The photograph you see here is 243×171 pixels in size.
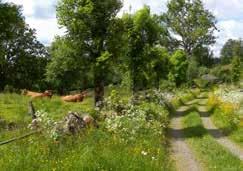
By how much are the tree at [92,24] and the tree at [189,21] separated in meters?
67.8

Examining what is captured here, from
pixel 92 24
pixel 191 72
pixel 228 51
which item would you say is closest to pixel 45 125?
pixel 92 24

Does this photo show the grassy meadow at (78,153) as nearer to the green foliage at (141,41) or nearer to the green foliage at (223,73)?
the green foliage at (141,41)

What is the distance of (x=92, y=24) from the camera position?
2720cm

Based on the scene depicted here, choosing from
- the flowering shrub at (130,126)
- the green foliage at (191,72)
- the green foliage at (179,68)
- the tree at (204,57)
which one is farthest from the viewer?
the tree at (204,57)

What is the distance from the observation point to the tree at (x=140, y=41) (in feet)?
116

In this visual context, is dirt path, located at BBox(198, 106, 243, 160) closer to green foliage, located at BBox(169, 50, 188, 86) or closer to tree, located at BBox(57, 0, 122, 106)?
tree, located at BBox(57, 0, 122, 106)

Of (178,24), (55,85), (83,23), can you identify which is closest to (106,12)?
(83,23)

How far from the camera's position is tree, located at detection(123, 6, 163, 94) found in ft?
116

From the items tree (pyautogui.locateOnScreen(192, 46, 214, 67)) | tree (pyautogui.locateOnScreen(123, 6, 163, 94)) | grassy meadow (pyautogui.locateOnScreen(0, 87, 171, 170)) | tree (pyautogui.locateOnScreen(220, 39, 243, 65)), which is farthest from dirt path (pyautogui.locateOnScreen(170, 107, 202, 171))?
tree (pyautogui.locateOnScreen(220, 39, 243, 65))

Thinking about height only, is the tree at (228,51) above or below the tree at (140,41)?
above

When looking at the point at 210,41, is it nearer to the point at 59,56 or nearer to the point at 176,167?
the point at 59,56

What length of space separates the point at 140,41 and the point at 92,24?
28.5 ft

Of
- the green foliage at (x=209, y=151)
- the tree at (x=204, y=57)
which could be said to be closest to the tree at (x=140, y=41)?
the green foliage at (x=209, y=151)

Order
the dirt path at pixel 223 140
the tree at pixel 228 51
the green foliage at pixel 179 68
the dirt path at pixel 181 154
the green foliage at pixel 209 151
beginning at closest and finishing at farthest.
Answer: the green foliage at pixel 209 151, the dirt path at pixel 181 154, the dirt path at pixel 223 140, the green foliage at pixel 179 68, the tree at pixel 228 51
